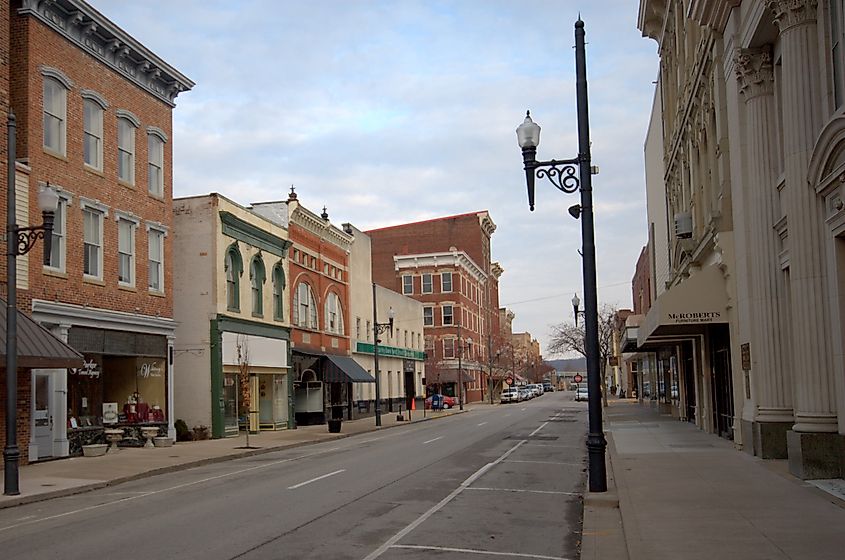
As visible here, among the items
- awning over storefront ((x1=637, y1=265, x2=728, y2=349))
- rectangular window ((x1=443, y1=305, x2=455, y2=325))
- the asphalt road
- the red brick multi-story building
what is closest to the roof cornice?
the asphalt road

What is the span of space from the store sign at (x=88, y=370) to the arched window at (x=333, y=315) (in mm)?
20060

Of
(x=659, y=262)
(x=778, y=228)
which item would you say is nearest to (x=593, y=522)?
(x=778, y=228)

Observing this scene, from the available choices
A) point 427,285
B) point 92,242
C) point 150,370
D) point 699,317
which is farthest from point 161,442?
point 427,285

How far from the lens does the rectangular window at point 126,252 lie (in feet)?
93.4

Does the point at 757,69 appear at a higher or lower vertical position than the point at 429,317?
higher

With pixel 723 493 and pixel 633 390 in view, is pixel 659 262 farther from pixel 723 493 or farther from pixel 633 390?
pixel 633 390

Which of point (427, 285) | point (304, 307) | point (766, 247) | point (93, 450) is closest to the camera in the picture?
point (766, 247)

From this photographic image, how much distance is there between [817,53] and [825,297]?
3.78 meters

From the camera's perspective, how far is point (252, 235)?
37.6 metres

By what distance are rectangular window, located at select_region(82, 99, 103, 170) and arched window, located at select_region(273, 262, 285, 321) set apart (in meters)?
13.4

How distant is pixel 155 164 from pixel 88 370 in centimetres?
778

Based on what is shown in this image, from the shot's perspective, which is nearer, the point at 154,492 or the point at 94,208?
the point at 154,492

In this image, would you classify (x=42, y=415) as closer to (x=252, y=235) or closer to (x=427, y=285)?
(x=252, y=235)

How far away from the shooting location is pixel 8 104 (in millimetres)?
22672
